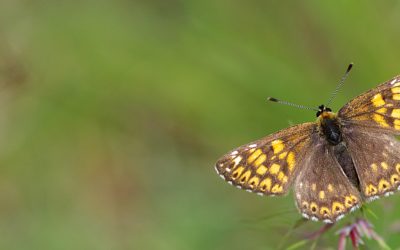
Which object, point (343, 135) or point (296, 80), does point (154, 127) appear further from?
point (343, 135)

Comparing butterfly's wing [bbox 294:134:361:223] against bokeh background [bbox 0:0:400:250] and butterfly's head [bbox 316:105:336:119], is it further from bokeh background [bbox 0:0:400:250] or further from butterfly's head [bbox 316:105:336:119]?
bokeh background [bbox 0:0:400:250]

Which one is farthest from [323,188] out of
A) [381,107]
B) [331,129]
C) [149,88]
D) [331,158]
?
[149,88]

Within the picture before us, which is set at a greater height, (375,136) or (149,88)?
(149,88)

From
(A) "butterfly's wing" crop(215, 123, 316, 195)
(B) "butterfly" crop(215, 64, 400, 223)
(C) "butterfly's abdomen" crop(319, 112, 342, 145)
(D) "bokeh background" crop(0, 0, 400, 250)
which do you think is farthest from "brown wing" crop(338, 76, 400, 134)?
(D) "bokeh background" crop(0, 0, 400, 250)

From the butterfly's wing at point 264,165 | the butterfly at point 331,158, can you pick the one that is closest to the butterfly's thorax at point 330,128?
the butterfly at point 331,158

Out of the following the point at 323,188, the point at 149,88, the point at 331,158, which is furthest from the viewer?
the point at 149,88

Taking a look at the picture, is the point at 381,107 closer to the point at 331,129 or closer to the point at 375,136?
the point at 375,136

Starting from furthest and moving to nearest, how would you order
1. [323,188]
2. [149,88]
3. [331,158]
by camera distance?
[149,88] → [331,158] → [323,188]

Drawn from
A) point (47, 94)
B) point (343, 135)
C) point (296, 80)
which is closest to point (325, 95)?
point (296, 80)
